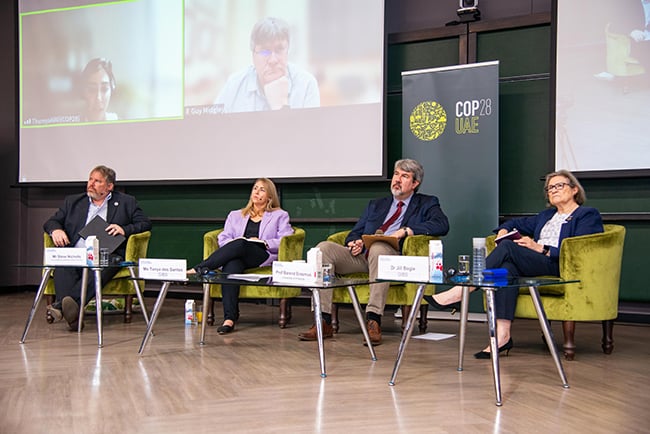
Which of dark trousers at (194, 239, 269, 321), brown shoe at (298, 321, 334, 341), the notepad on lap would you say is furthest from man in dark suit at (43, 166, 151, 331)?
the notepad on lap

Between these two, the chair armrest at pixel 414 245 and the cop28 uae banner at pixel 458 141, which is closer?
the chair armrest at pixel 414 245

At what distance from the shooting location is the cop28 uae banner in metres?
5.29

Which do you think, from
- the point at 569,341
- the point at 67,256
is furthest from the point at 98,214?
the point at 569,341

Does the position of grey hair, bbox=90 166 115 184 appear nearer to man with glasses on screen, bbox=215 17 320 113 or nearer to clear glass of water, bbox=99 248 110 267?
clear glass of water, bbox=99 248 110 267

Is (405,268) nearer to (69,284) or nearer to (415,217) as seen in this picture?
(415,217)

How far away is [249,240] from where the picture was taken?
4840mm

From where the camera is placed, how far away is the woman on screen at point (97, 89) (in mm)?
6914

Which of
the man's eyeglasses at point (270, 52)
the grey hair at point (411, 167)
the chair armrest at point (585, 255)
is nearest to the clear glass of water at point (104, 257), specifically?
the grey hair at point (411, 167)

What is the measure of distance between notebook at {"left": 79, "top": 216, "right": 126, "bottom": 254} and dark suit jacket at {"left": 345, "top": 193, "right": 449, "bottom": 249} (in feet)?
5.17

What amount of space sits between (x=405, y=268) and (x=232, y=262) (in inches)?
69.1

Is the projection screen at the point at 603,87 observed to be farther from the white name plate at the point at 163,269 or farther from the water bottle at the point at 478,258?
the white name plate at the point at 163,269

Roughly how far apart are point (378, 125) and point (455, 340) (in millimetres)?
2060

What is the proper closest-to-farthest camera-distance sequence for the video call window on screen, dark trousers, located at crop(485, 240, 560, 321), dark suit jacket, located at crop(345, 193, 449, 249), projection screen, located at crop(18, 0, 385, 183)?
1. dark trousers, located at crop(485, 240, 560, 321)
2. dark suit jacket, located at crop(345, 193, 449, 249)
3. projection screen, located at crop(18, 0, 385, 183)
4. the video call window on screen

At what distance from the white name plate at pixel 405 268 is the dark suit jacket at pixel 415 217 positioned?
1240 millimetres
